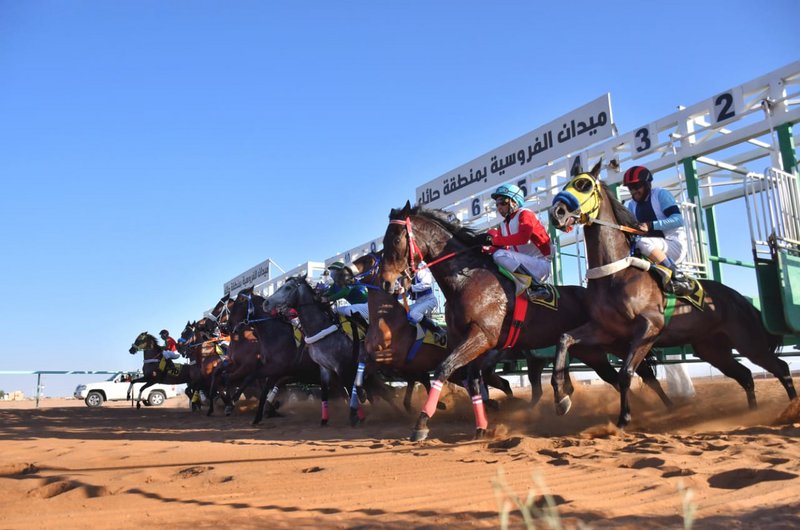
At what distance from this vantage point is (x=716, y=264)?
9016mm

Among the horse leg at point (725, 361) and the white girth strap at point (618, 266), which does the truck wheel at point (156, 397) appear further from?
the white girth strap at point (618, 266)

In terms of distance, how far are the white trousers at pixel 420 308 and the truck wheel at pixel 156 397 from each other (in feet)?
63.1

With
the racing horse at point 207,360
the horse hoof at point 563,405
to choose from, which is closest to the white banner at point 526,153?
the horse hoof at point 563,405

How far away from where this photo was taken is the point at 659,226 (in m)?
7.03

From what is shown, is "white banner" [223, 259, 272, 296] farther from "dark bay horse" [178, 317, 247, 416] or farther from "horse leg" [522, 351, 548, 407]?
"horse leg" [522, 351, 548, 407]

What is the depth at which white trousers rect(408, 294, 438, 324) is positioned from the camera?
894cm

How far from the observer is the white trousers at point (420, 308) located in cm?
894

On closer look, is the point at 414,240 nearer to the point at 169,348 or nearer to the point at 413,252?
the point at 413,252

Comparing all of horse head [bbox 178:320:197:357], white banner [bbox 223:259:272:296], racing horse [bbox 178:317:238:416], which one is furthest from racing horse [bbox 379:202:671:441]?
white banner [bbox 223:259:272:296]

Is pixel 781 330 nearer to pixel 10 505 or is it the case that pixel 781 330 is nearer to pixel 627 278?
pixel 627 278

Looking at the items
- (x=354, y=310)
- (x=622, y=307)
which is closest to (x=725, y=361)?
(x=622, y=307)

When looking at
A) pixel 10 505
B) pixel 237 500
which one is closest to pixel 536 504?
pixel 237 500

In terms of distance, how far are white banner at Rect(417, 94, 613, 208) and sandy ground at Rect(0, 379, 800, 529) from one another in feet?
18.5

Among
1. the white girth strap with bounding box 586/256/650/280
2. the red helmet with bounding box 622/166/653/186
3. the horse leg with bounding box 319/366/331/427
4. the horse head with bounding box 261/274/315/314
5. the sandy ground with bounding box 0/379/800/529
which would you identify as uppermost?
the red helmet with bounding box 622/166/653/186
